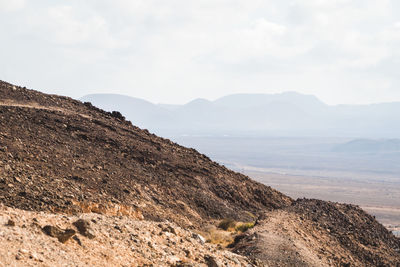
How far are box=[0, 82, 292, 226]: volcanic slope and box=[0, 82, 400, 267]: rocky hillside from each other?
0.07 metres

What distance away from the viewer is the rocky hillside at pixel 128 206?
34.7 feet

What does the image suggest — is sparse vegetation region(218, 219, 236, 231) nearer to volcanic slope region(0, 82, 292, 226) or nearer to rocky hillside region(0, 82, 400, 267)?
rocky hillside region(0, 82, 400, 267)

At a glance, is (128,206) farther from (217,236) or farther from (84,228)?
(84,228)

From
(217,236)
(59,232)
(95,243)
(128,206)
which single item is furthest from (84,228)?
(217,236)

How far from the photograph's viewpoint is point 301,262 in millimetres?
15062

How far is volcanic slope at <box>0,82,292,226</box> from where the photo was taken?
52.2 ft

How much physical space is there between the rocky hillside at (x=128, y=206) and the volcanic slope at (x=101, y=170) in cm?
7

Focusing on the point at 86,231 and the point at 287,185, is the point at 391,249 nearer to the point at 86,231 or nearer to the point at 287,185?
the point at 86,231

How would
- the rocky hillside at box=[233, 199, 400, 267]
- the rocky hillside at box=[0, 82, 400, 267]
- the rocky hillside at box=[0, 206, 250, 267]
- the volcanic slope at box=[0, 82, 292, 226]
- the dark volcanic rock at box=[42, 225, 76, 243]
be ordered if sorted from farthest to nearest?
the volcanic slope at box=[0, 82, 292, 226] → the rocky hillside at box=[233, 199, 400, 267] → the rocky hillside at box=[0, 82, 400, 267] → the dark volcanic rock at box=[42, 225, 76, 243] → the rocky hillside at box=[0, 206, 250, 267]

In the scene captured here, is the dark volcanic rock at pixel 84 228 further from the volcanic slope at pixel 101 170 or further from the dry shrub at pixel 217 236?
the dry shrub at pixel 217 236

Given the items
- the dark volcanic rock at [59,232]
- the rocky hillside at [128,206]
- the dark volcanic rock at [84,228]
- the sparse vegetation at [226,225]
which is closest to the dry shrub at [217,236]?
the sparse vegetation at [226,225]

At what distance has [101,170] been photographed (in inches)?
817

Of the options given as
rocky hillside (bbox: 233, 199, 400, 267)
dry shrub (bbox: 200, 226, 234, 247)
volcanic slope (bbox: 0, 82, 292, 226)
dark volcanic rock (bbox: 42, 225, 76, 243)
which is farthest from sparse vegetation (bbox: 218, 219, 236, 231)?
dark volcanic rock (bbox: 42, 225, 76, 243)

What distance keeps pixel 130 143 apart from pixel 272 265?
555 inches
